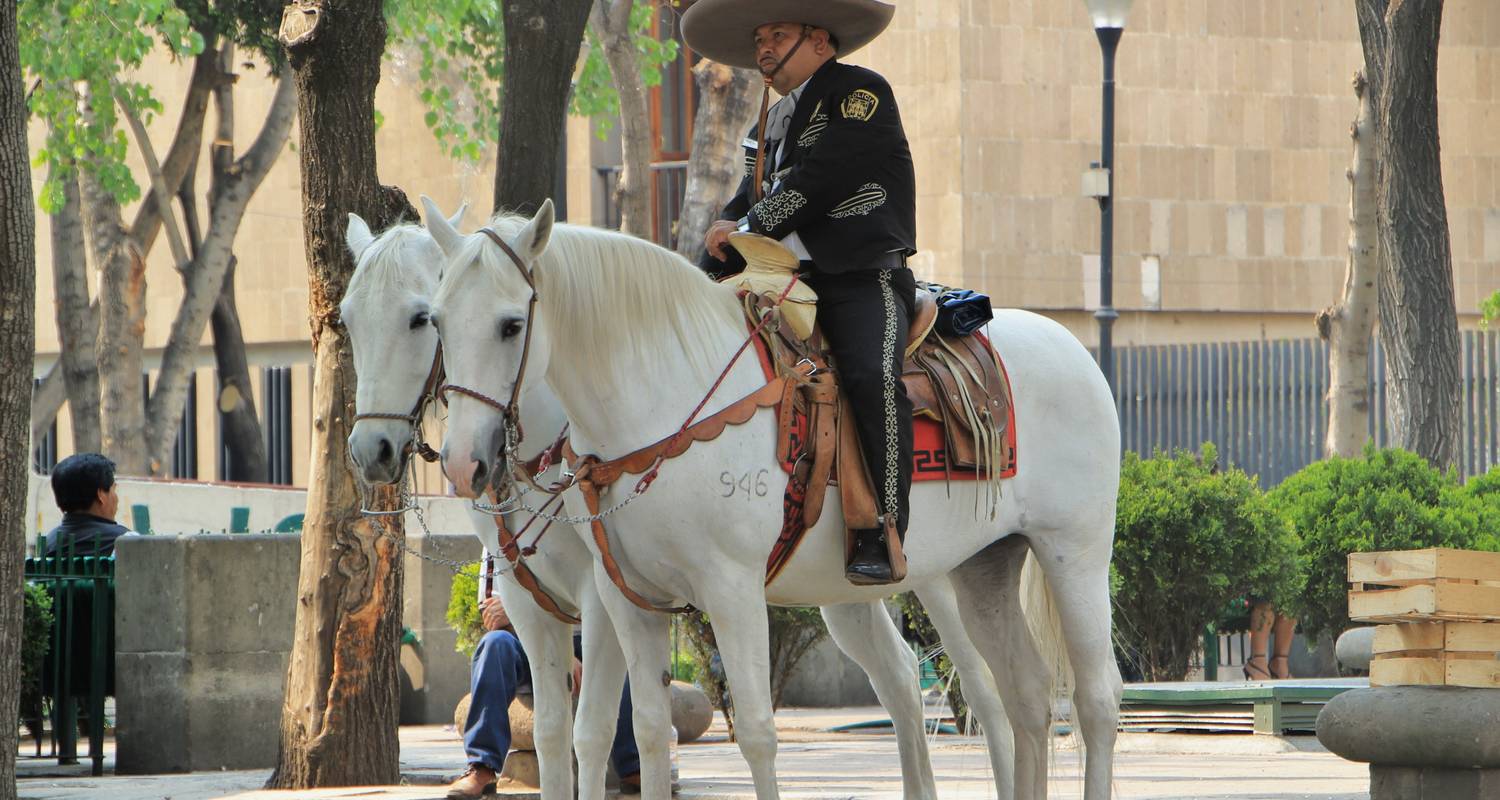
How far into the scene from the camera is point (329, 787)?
10492 mm

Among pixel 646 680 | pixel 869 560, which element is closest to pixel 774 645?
pixel 646 680

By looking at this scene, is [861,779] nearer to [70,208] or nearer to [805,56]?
[805,56]

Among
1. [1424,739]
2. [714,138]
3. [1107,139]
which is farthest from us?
[1107,139]

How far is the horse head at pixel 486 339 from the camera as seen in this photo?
6430 mm

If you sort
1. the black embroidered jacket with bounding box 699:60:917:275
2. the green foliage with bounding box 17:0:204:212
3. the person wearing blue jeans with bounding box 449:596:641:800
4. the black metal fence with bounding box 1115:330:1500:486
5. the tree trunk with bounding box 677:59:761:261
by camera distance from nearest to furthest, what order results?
the black embroidered jacket with bounding box 699:60:917:275, the person wearing blue jeans with bounding box 449:596:641:800, the tree trunk with bounding box 677:59:761:261, the green foliage with bounding box 17:0:204:212, the black metal fence with bounding box 1115:330:1500:486

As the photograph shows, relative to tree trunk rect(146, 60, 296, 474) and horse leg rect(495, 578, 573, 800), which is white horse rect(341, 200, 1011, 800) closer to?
horse leg rect(495, 578, 573, 800)

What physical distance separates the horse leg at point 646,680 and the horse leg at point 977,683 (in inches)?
67.6

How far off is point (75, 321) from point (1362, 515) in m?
14.3

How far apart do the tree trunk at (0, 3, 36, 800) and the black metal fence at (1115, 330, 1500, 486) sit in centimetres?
1869

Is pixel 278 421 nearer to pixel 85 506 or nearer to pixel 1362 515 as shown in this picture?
pixel 85 506

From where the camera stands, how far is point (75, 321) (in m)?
24.2

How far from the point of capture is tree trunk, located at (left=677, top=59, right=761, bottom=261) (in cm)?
1789

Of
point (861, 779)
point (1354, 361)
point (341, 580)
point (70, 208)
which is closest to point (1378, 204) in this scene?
point (1354, 361)

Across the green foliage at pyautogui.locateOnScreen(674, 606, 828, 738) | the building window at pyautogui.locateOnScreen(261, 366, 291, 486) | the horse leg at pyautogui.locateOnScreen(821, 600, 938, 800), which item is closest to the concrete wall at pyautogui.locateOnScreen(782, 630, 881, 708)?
the green foliage at pyautogui.locateOnScreen(674, 606, 828, 738)
